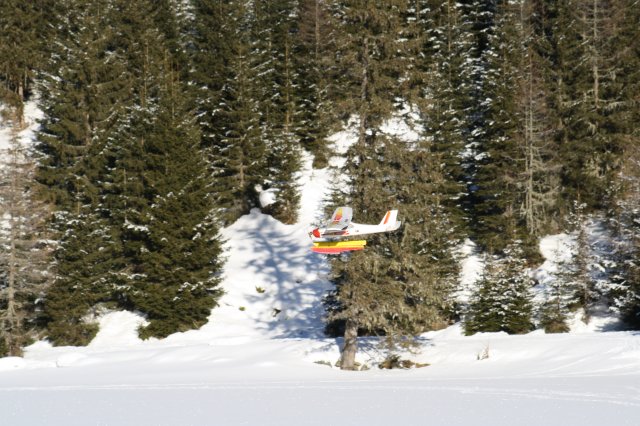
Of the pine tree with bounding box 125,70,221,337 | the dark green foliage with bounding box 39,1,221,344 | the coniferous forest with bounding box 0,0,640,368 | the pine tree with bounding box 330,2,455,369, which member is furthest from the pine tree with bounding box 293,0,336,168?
the pine tree with bounding box 330,2,455,369

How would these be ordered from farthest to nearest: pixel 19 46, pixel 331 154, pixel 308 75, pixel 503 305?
pixel 19 46
pixel 308 75
pixel 503 305
pixel 331 154

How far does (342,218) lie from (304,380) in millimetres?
4928

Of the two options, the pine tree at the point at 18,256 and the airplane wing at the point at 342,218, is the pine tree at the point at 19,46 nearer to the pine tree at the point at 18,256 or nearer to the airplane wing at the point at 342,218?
the pine tree at the point at 18,256

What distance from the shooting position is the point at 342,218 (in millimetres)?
18453

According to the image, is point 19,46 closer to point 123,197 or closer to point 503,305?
point 123,197

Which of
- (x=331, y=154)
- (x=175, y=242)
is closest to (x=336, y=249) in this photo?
(x=331, y=154)

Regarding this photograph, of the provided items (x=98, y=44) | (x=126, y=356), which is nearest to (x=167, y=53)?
(x=98, y=44)

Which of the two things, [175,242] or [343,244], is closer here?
[343,244]

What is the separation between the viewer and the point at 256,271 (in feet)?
111

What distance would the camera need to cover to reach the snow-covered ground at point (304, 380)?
11.8m

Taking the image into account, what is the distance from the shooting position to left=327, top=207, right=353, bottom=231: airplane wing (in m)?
18.4

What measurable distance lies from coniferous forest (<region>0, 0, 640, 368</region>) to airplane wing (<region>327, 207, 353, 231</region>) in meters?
1.24

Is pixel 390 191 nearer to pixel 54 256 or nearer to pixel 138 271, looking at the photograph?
pixel 138 271

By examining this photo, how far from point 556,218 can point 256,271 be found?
17.3 meters
